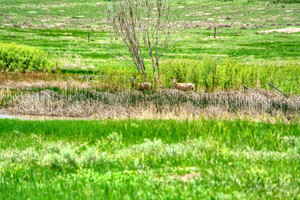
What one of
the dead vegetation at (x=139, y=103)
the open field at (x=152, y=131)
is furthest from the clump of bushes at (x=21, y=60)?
the dead vegetation at (x=139, y=103)

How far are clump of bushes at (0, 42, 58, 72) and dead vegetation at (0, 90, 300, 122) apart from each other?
10566mm

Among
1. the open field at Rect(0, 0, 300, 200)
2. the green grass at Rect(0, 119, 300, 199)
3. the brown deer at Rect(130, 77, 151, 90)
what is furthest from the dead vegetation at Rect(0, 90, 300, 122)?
the green grass at Rect(0, 119, 300, 199)

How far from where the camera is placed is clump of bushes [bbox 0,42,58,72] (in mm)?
33875

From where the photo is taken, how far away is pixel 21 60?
34188 millimetres

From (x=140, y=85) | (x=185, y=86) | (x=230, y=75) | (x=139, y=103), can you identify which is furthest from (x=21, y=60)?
(x=230, y=75)

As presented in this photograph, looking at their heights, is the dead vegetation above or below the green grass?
below

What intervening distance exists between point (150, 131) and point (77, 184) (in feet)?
17.0

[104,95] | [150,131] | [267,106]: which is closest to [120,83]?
[104,95]

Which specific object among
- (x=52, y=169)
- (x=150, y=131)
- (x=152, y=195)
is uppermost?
(x=152, y=195)

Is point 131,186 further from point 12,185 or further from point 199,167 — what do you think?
point 12,185

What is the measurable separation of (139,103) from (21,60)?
1943cm

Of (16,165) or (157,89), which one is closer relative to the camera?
(16,165)

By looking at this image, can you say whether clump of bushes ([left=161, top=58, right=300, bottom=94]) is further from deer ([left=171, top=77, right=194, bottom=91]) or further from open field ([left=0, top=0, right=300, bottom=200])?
deer ([left=171, top=77, right=194, bottom=91])

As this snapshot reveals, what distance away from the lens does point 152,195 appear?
16.5 feet
